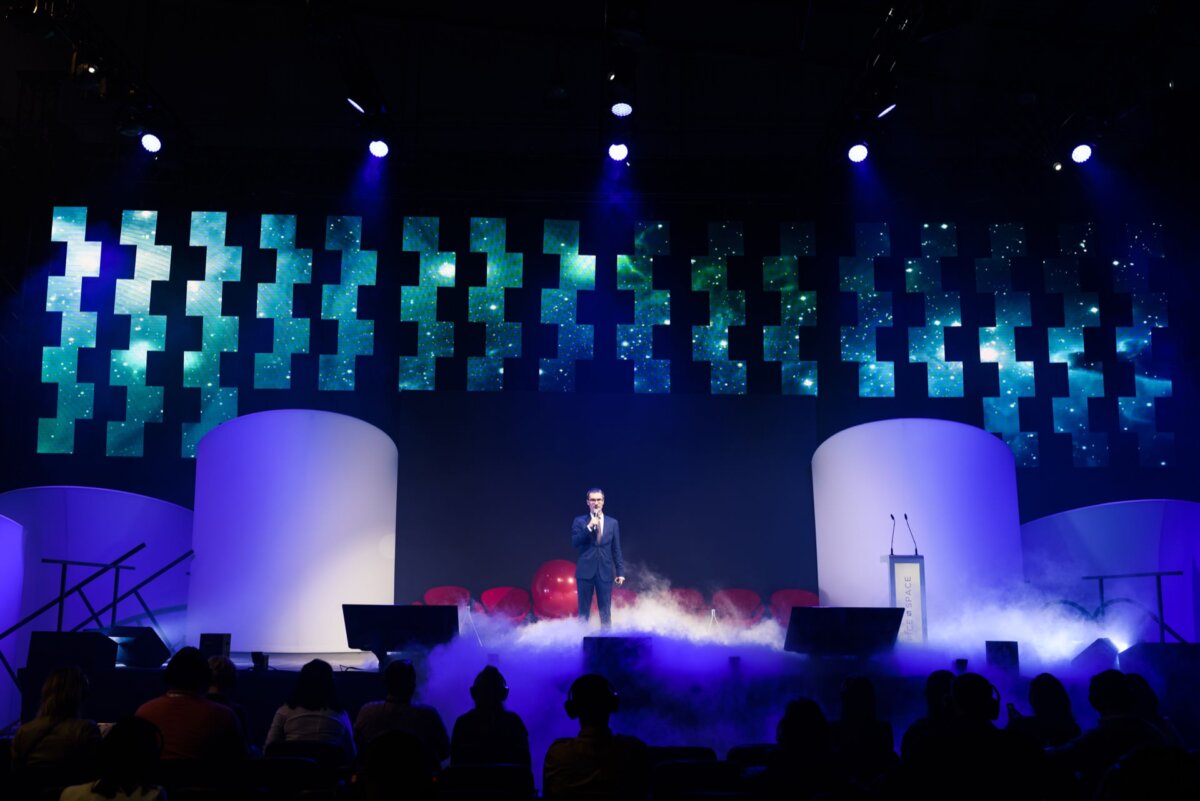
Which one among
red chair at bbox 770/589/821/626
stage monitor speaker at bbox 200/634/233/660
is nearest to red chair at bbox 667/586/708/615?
red chair at bbox 770/589/821/626

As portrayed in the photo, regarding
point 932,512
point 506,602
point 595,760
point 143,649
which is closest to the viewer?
point 595,760

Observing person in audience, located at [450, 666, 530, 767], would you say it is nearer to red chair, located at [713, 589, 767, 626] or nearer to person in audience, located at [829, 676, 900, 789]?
person in audience, located at [829, 676, 900, 789]

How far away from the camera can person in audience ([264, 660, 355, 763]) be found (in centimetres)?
455

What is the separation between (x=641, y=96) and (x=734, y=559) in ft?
16.6

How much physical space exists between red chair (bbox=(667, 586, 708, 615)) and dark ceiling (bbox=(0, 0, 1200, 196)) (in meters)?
4.27

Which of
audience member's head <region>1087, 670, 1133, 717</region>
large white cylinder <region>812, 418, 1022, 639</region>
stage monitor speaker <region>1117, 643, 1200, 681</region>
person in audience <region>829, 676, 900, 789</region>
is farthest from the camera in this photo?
large white cylinder <region>812, 418, 1022, 639</region>

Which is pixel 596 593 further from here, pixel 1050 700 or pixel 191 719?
pixel 191 719

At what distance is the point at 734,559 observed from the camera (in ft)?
34.9

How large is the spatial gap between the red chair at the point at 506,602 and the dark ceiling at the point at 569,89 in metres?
4.25

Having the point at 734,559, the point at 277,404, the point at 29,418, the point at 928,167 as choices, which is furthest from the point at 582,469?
the point at 29,418

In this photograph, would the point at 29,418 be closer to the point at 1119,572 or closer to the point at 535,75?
the point at 535,75

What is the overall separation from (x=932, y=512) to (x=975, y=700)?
6.40 m

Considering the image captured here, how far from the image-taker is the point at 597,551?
8812 mm

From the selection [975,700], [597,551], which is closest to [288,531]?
[597,551]
